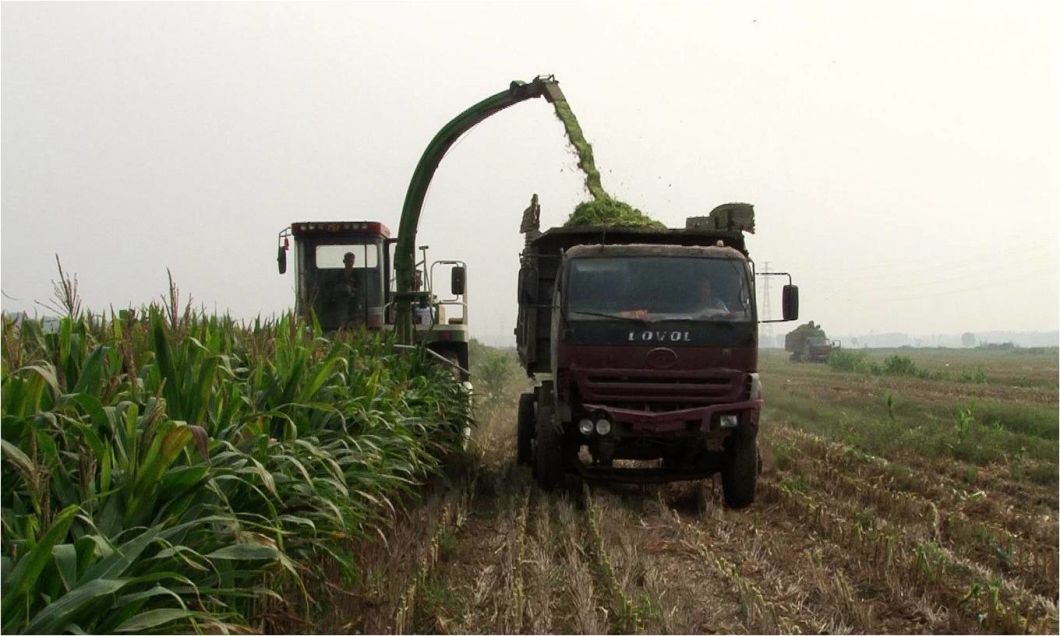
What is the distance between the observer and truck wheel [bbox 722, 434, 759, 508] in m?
8.28

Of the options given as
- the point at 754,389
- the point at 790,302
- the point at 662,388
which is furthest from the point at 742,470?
the point at 790,302

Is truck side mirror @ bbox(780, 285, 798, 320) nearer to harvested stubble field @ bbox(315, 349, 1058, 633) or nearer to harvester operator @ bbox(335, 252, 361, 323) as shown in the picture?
harvested stubble field @ bbox(315, 349, 1058, 633)

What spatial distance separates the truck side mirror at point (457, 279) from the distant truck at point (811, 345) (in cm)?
4110

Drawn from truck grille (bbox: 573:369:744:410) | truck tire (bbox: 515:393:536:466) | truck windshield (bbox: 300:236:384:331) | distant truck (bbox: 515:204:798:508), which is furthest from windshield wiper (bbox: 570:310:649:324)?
truck windshield (bbox: 300:236:384:331)

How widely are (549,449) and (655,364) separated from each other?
51.0 inches

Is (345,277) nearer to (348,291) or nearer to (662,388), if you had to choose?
(348,291)

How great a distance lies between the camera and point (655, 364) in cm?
823

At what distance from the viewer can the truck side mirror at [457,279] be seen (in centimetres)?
1127

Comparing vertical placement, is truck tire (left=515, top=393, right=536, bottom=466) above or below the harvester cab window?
below

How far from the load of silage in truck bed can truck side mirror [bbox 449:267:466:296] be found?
1454 millimetres

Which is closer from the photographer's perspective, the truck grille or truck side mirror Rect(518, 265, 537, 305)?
the truck grille

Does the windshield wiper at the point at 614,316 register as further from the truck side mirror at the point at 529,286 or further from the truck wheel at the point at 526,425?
the truck wheel at the point at 526,425

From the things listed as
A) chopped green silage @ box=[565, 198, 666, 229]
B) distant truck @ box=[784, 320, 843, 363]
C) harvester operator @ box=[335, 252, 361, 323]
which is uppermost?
chopped green silage @ box=[565, 198, 666, 229]

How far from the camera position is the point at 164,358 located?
4.73 m
